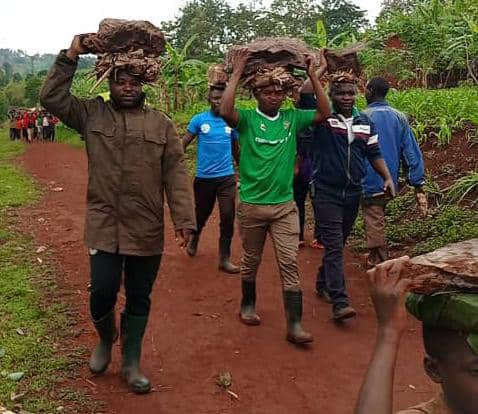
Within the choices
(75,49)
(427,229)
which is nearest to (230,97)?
(75,49)

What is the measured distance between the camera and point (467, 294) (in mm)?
1875

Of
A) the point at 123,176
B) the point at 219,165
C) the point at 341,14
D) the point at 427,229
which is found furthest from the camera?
the point at 341,14

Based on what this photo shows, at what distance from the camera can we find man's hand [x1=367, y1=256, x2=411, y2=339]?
1865 mm

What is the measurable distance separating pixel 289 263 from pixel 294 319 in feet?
1.26

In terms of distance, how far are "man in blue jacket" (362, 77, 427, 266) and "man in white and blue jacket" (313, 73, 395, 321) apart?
100cm

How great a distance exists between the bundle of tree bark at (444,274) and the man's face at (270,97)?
315cm

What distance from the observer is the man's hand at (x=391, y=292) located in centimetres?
187

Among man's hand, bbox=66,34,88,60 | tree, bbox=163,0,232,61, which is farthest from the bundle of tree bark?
tree, bbox=163,0,232,61

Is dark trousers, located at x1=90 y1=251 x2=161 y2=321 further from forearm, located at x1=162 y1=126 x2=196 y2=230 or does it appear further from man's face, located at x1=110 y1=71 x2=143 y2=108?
man's face, located at x1=110 y1=71 x2=143 y2=108

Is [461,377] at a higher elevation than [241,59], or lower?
lower

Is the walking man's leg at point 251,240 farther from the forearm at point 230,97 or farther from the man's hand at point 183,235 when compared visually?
the man's hand at point 183,235

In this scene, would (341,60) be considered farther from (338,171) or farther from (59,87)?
(59,87)

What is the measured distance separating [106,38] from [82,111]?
425mm

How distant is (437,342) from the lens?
192cm
